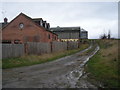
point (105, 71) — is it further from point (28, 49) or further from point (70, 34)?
point (70, 34)

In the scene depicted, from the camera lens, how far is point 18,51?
1516 cm

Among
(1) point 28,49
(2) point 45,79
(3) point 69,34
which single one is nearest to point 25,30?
(1) point 28,49

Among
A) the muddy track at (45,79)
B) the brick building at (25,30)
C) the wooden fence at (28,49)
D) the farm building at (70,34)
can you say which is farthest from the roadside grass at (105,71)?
the farm building at (70,34)

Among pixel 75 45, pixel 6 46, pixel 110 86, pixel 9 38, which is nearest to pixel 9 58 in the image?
pixel 6 46

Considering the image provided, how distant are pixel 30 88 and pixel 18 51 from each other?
33.3 feet

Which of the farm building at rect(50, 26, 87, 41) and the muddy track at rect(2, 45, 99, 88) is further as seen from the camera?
the farm building at rect(50, 26, 87, 41)

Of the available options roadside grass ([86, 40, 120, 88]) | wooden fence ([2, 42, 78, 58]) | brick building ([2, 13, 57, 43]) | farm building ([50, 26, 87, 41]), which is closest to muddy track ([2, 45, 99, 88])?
→ roadside grass ([86, 40, 120, 88])

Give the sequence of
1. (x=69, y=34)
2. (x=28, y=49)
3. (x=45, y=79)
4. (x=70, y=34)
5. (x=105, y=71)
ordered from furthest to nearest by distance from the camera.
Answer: (x=69, y=34)
(x=70, y=34)
(x=28, y=49)
(x=105, y=71)
(x=45, y=79)

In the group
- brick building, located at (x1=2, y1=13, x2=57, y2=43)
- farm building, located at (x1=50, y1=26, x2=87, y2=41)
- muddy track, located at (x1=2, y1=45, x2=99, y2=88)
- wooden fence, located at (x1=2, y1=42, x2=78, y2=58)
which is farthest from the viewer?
farm building, located at (x1=50, y1=26, x2=87, y2=41)

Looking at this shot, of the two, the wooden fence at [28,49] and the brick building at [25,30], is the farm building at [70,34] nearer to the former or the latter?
the brick building at [25,30]

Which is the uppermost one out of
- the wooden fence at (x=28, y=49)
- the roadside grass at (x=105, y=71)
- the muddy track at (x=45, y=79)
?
the wooden fence at (x=28, y=49)

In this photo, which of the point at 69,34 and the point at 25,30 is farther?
the point at 69,34

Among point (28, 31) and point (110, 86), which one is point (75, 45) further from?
point (110, 86)

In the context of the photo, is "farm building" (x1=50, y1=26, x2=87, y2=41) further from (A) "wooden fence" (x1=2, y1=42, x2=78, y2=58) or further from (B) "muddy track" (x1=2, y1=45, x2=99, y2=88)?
(B) "muddy track" (x1=2, y1=45, x2=99, y2=88)
